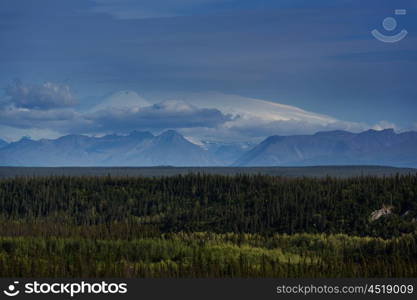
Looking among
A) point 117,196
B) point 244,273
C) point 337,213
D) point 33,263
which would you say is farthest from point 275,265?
point 117,196

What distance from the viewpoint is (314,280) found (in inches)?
2457

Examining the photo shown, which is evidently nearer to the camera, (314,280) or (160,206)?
(314,280)

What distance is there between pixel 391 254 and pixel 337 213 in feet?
112

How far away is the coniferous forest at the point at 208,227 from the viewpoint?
91.9 meters

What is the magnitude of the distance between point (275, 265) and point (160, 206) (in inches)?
2916

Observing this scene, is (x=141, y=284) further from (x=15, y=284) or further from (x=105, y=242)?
(x=105, y=242)

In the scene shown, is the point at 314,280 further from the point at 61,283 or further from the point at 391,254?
the point at 391,254

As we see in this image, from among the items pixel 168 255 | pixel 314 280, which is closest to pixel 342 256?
pixel 168 255

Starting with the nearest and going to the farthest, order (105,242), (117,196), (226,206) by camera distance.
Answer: (105,242) < (226,206) < (117,196)

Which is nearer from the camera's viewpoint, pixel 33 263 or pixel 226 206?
pixel 33 263

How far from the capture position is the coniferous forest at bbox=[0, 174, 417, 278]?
91.9m

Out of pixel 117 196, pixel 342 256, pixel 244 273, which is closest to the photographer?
pixel 244 273

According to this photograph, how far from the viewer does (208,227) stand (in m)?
141

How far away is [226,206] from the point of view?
159375mm
